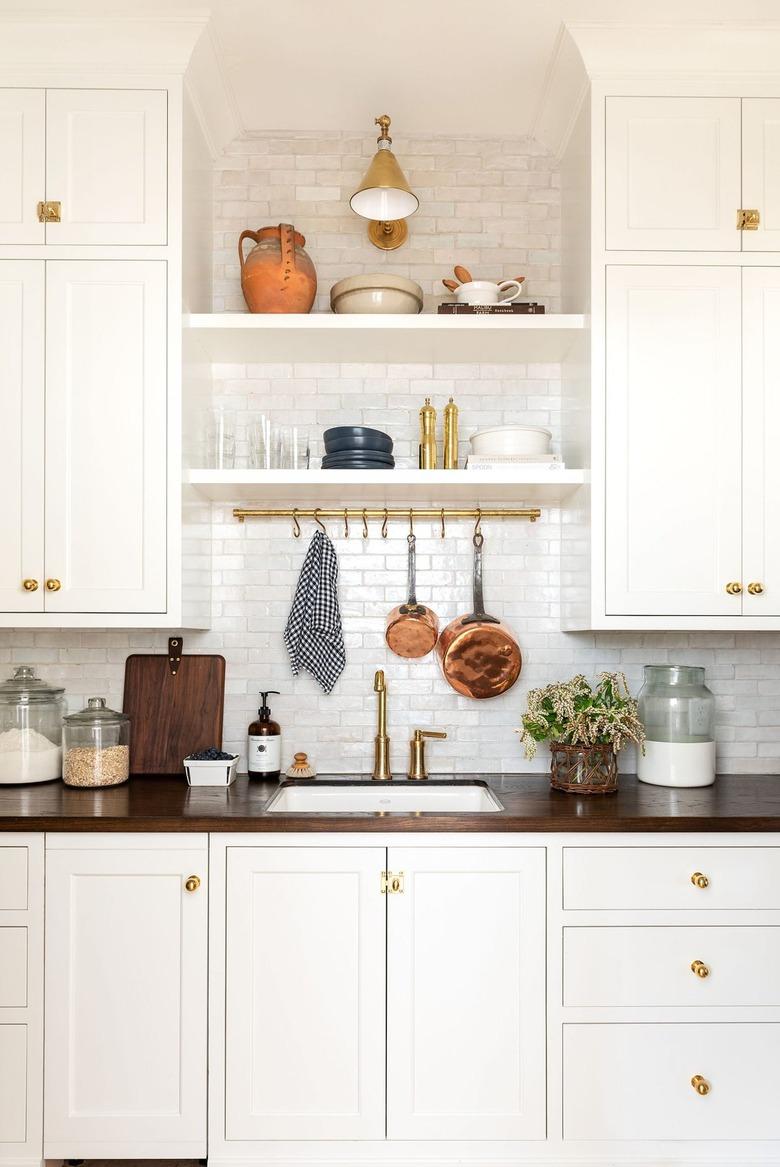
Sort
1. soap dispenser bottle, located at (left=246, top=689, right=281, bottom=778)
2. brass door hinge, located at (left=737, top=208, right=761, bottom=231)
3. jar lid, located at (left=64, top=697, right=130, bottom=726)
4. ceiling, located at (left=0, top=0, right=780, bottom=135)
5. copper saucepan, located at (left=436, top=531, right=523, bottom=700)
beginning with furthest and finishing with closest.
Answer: copper saucepan, located at (left=436, top=531, right=523, bottom=700)
soap dispenser bottle, located at (left=246, top=689, right=281, bottom=778)
jar lid, located at (left=64, top=697, right=130, bottom=726)
brass door hinge, located at (left=737, top=208, right=761, bottom=231)
ceiling, located at (left=0, top=0, right=780, bottom=135)

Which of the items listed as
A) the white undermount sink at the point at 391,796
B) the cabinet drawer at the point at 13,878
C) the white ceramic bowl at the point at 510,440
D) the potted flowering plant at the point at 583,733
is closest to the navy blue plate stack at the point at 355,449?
the white ceramic bowl at the point at 510,440

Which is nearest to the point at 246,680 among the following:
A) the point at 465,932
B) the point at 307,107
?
the point at 465,932

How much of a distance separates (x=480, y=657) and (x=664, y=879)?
830mm

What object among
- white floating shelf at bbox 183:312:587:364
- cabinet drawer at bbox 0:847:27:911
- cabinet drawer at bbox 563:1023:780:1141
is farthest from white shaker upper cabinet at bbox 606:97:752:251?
cabinet drawer at bbox 0:847:27:911

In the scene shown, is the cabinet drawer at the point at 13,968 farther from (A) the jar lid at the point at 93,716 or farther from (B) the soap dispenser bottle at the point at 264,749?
(B) the soap dispenser bottle at the point at 264,749

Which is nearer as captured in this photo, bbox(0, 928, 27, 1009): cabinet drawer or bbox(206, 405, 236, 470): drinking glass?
bbox(0, 928, 27, 1009): cabinet drawer

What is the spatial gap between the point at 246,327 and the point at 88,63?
30.2 inches

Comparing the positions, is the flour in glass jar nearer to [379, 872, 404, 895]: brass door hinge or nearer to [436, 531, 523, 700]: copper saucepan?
[379, 872, 404, 895]: brass door hinge

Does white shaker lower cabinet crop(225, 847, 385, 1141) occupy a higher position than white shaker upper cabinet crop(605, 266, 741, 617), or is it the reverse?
white shaker upper cabinet crop(605, 266, 741, 617)

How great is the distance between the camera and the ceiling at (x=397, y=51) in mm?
2266

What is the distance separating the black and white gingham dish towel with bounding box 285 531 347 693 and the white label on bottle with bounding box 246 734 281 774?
0.23m

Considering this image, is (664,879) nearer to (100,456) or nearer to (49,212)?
(100,456)

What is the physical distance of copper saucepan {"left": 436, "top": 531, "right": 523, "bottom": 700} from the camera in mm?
2705

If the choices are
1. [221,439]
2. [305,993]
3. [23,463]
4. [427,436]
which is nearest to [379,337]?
[427,436]
